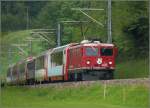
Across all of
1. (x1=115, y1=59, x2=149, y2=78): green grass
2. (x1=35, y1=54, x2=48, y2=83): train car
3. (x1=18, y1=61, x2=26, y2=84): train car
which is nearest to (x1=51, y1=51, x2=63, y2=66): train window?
(x1=35, y1=54, x2=48, y2=83): train car

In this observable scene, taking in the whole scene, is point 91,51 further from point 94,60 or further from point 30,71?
point 30,71

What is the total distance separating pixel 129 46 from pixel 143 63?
72.9 inches

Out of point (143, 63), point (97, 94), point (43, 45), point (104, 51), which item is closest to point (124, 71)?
point (143, 63)

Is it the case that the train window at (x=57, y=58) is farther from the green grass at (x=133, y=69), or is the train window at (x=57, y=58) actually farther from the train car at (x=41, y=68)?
the green grass at (x=133, y=69)

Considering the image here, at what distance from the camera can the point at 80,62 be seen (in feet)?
111

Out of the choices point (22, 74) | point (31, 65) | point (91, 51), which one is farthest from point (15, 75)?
point (91, 51)

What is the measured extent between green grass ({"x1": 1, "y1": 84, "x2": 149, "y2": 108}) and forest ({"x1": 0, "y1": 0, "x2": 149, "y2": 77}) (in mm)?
10167

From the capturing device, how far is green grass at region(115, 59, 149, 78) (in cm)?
3659

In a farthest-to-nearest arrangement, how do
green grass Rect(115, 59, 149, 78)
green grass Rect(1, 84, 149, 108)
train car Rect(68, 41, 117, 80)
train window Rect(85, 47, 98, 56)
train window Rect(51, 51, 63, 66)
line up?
train window Rect(51, 51, 63, 66), green grass Rect(115, 59, 149, 78), train window Rect(85, 47, 98, 56), train car Rect(68, 41, 117, 80), green grass Rect(1, 84, 149, 108)

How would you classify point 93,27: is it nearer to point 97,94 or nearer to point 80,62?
point 80,62

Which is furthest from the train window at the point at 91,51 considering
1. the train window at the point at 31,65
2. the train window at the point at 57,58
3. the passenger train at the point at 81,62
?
the train window at the point at 31,65

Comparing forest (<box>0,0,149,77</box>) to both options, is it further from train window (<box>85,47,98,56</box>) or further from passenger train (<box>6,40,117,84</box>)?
train window (<box>85,47,98,56</box>)

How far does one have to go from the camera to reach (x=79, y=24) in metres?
41.2

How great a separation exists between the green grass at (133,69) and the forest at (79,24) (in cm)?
→ 130
